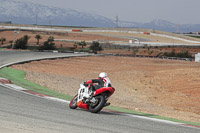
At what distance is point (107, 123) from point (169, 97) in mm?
13366

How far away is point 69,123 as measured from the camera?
943 centimetres

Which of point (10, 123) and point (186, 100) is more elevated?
point (10, 123)

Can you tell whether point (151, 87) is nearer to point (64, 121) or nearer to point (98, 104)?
point (98, 104)

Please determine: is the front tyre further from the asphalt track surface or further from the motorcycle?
the asphalt track surface

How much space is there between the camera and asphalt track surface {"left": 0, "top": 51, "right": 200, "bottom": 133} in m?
8.69

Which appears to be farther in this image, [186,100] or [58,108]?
[186,100]

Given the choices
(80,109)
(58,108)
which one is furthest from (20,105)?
(80,109)

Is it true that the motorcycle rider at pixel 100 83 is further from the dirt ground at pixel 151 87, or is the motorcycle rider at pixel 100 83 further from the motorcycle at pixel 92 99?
the dirt ground at pixel 151 87

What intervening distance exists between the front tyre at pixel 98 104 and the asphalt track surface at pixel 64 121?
0.18 meters

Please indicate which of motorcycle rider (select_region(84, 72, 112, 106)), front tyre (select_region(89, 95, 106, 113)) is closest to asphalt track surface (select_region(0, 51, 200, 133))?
front tyre (select_region(89, 95, 106, 113))

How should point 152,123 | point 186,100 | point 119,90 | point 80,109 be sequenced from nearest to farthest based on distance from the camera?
point 152,123 → point 80,109 → point 186,100 → point 119,90

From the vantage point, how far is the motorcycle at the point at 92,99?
11.5m

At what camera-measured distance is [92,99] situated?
462 inches

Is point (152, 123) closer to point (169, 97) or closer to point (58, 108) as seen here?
point (58, 108)
